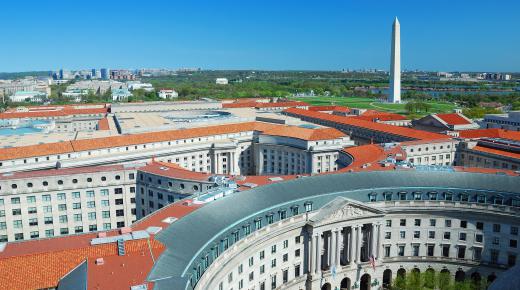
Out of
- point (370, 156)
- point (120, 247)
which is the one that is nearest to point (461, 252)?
point (370, 156)

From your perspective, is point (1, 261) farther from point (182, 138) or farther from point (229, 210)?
point (182, 138)

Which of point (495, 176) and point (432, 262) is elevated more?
point (495, 176)

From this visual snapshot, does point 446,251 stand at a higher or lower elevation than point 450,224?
lower

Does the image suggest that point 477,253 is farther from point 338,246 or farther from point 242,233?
point 242,233

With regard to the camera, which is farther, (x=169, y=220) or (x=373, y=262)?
(x=373, y=262)

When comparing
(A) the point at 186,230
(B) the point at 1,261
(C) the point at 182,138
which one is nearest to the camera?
(B) the point at 1,261

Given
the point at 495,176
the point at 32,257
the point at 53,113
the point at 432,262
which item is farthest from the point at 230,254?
the point at 53,113

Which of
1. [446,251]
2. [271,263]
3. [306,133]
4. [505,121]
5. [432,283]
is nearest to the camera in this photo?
[271,263]
